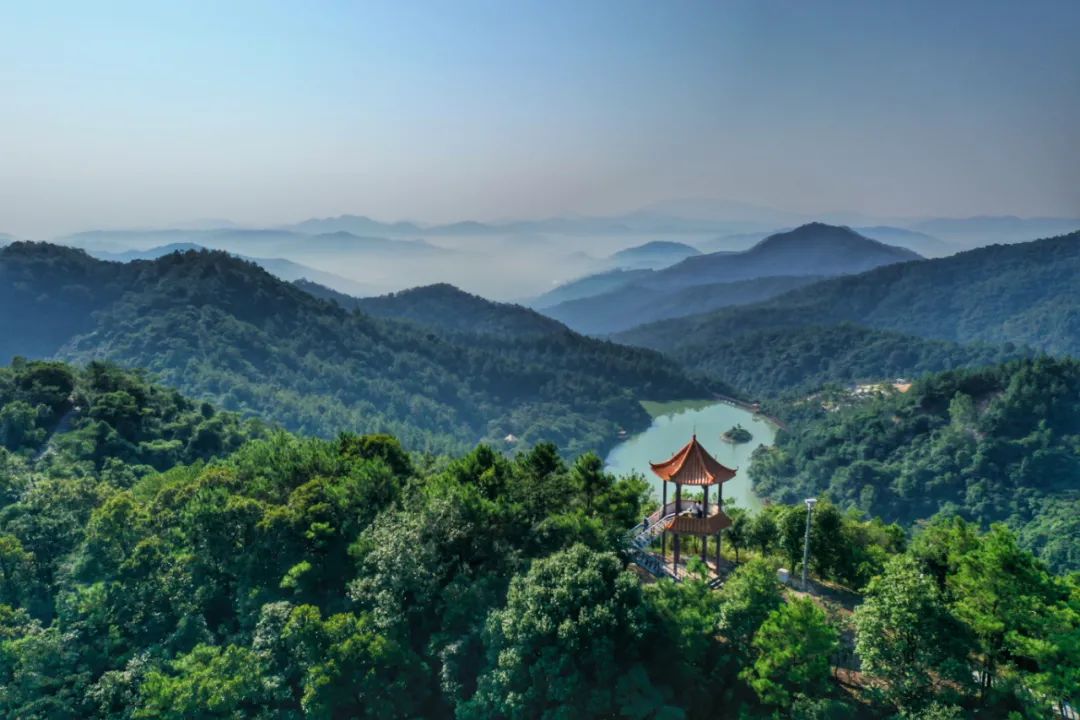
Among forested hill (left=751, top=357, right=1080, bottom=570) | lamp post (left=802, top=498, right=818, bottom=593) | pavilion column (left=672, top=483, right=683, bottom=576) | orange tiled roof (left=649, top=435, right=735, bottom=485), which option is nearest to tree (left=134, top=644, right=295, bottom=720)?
pavilion column (left=672, top=483, right=683, bottom=576)

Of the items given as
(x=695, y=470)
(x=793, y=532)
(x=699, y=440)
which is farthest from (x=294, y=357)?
(x=793, y=532)

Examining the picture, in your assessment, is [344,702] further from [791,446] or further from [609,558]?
[791,446]

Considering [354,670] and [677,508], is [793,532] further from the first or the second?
[354,670]

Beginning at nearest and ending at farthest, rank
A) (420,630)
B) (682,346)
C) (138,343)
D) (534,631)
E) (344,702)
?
(534,631)
(344,702)
(420,630)
(138,343)
(682,346)

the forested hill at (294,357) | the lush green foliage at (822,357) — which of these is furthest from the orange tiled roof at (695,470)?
the lush green foliage at (822,357)

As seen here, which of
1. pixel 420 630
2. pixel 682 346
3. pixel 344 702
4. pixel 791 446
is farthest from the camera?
pixel 682 346

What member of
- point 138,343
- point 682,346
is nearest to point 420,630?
point 138,343

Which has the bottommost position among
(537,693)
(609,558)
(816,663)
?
(537,693)
